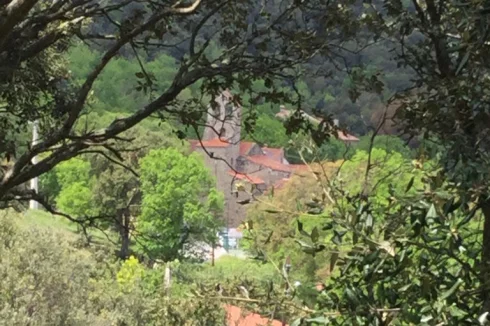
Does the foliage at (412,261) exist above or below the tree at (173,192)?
below

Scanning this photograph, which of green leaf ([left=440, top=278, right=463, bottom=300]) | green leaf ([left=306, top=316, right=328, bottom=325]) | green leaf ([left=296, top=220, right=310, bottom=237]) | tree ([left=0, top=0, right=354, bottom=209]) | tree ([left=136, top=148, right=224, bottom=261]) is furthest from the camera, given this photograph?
tree ([left=136, top=148, right=224, bottom=261])

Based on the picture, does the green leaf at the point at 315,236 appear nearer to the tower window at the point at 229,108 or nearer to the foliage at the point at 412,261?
the foliage at the point at 412,261

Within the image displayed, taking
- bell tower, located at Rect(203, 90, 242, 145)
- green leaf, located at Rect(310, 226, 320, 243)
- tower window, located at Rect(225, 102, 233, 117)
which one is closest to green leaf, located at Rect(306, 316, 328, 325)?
green leaf, located at Rect(310, 226, 320, 243)

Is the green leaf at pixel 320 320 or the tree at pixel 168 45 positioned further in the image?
the tree at pixel 168 45

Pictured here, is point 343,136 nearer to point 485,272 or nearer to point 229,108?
point 229,108

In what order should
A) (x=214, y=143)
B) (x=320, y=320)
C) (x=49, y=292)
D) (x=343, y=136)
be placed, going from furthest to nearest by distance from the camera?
(x=214, y=143)
(x=49, y=292)
(x=343, y=136)
(x=320, y=320)

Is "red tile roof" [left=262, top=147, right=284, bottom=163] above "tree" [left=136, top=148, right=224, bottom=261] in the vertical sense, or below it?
above

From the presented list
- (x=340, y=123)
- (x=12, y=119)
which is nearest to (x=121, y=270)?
(x=12, y=119)

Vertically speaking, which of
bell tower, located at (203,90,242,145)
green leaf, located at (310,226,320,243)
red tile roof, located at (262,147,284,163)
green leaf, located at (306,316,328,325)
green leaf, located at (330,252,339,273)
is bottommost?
green leaf, located at (306,316,328,325)

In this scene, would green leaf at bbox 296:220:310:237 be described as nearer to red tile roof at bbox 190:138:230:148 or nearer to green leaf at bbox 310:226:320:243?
green leaf at bbox 310:226:320:243

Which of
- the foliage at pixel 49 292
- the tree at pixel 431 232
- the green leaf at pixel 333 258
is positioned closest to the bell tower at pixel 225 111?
the tree at pixel 431 232

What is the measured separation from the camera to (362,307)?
1164 mm

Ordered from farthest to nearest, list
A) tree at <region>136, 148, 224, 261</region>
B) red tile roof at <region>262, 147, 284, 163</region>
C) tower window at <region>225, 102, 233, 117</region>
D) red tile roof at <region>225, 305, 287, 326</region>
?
red tile roof at <region>262, 147, 284, 163</region> < tree at <region>136, 148, 224, 261</region> < tower window at <region>225, 102, 233, 117</region> < red tile roof at <region>225, 305, 287, 326</region>

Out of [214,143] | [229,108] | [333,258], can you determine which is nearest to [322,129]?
[229,108]
